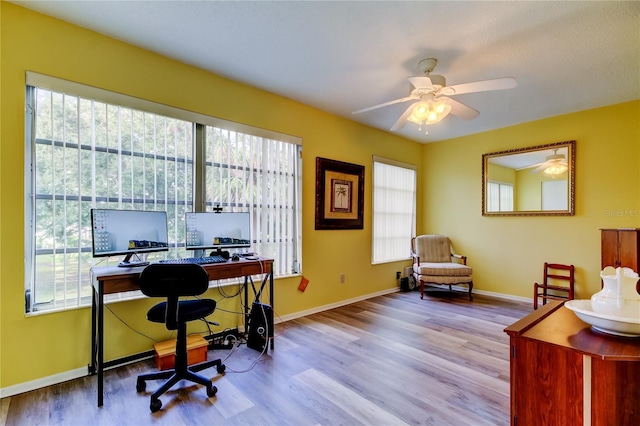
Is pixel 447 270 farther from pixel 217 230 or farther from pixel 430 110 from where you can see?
pixel 217 230

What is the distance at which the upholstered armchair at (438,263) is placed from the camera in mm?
4387

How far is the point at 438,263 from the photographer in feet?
15.8

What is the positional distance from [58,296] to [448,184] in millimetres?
5229

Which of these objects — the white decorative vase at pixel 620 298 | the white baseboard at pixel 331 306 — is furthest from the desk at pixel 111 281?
the white decorative vase at pixel 620 298

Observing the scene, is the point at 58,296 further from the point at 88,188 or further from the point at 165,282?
the point at 165,282

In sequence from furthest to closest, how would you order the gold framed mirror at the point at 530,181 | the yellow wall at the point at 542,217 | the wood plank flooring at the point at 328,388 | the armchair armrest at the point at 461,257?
the armchair armrest at the point at 461,257 → the gold framed mirror at the point at 530,181 → the yellow wall at the point at 542,217 → the wood plank flooring at the point at 328,388

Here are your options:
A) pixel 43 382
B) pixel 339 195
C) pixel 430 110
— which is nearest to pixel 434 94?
pixel 430 110

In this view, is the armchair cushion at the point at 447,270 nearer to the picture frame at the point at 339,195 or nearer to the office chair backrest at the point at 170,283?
the picture frame at the point at 339,195

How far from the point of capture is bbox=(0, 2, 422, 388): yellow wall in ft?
6.58

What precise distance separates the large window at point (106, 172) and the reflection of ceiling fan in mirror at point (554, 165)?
12.3 ft

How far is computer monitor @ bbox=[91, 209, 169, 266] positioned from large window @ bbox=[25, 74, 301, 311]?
0.25 meters

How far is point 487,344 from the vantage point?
2826 mm

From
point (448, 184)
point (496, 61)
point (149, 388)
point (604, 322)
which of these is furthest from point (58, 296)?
point (448, 184)

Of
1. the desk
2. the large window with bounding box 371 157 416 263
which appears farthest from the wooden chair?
the desk
